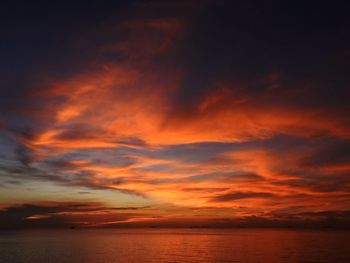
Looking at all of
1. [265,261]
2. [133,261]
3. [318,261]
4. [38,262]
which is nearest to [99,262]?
[133,261]

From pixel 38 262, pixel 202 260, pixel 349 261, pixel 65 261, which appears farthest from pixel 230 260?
pixel 38 262

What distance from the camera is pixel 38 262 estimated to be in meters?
79.3

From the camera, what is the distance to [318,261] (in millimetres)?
80375

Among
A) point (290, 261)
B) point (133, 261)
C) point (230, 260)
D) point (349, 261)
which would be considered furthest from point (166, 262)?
point (349, 261)

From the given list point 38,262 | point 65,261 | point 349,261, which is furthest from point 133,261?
point 349,261

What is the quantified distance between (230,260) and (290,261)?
44.0ft

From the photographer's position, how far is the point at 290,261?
264 feet

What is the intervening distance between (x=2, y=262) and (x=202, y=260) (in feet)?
149

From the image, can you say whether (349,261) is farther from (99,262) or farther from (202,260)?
(99,262)

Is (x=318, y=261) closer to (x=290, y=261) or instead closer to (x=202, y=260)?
(x=290, y=261)

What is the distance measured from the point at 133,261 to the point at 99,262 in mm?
7675

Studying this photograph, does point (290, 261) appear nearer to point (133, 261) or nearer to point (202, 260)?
point (202, 260)

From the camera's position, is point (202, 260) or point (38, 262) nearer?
point (38, 262)

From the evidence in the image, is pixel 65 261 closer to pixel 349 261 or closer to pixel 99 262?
pixel 99 262
